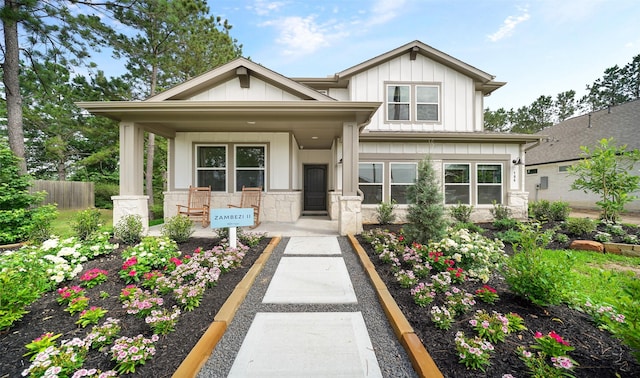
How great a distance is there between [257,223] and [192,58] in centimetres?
949

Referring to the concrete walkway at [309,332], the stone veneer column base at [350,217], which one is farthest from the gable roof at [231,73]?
the concrete walkway at [309,332]

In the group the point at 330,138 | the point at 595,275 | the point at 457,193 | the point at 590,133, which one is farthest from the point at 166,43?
the point at 590,133

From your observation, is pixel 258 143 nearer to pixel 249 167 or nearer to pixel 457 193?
pixel 249 167

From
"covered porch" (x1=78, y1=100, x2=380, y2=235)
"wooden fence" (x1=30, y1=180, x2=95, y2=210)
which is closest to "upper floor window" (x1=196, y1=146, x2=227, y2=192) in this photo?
"covered porch" (x1=78, y1=100, x2=380, y2=235)

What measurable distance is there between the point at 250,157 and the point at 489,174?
7.89 meters

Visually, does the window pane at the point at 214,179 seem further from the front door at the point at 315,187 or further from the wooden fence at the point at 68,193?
the wooden fence at the point at 68,193

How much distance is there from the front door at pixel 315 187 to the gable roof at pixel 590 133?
557 inches

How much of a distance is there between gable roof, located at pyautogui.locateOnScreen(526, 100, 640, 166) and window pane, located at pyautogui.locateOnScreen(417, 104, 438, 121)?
10.6 meters

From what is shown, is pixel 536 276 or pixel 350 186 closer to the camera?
pixel 536 276

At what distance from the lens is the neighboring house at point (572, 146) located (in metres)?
13.0

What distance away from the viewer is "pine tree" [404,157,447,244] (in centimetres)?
430

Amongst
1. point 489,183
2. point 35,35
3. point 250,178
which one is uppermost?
point 35,35

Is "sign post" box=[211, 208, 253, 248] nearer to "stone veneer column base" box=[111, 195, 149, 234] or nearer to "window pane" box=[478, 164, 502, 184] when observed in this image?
"stone veneer column base" box=[111, 195, 149, 234]

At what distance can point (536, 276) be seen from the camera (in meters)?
2.49
